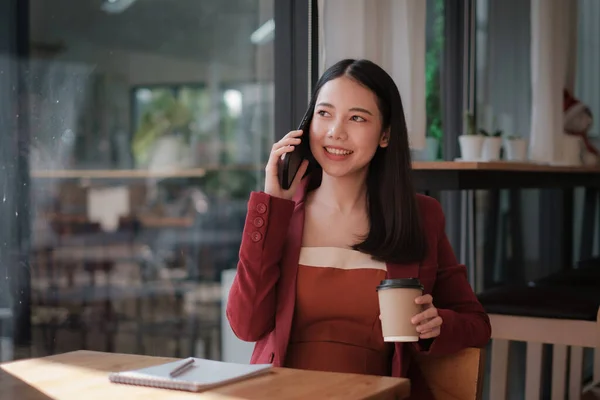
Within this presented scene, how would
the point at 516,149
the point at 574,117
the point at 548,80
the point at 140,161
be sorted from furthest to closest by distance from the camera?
the point at 574,117
the point at 548,80
the point at 516,149
the point at 140,161

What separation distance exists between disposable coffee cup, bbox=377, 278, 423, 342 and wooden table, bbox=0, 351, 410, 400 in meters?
0.11

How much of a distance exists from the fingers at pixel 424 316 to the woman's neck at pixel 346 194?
0.39 m

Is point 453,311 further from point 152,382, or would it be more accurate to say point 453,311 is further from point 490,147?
point 490,147

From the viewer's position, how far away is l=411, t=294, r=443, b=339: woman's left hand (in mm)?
1511

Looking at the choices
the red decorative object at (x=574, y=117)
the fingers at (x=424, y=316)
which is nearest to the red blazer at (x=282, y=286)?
the fingers at (x=424, y=316)

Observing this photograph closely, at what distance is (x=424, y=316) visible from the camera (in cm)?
155

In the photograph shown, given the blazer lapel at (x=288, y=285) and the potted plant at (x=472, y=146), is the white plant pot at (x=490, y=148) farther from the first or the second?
the blazer lapel at (x=288, y=285)

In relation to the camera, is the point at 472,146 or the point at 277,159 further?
the point at 472,146

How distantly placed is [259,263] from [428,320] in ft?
1.23

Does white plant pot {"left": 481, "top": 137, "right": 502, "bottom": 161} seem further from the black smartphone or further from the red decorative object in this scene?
the black smartphone

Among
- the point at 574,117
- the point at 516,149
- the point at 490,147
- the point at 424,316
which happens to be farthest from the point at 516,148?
the point at 424,316

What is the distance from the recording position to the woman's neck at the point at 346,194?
6.25 ft

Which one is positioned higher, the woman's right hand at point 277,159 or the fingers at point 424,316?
the woman's right hand at point 277,159

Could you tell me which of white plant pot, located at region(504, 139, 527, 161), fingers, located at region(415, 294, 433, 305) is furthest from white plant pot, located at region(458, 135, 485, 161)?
fingers, located at region(415, 294, 433, 305)
